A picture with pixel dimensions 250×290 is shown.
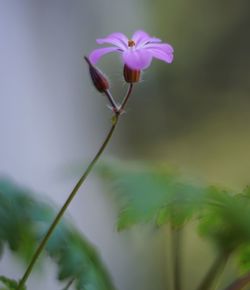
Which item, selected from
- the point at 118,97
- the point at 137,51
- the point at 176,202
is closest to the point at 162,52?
the point at 137,51

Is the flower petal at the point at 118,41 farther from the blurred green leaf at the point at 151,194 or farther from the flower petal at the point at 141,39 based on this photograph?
the blurred green leaf at the point at 151,194

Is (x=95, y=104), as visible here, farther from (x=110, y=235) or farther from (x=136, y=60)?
(x=136, y=60)

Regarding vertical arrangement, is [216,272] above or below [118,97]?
below

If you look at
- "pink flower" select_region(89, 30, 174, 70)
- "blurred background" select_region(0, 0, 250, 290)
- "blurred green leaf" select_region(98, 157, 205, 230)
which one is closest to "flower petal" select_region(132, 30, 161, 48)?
"pink flower" select_region(89, 30, 174, 70)

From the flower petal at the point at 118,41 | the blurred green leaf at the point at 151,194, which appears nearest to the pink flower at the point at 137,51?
the flower petal at the point at 118,41

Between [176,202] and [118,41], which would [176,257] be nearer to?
[176,202]

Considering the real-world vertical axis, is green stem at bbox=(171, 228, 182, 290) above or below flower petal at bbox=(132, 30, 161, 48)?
below

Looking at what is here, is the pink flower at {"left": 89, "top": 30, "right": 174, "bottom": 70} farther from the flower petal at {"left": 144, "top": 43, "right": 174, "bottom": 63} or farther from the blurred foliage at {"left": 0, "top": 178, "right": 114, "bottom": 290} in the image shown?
the blurred foliage at {"left": 0, "top": 178, "right": 114, "bottom": 290}
